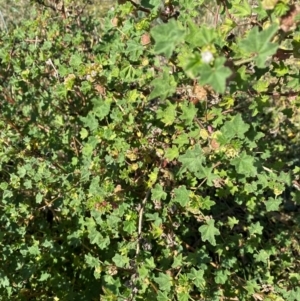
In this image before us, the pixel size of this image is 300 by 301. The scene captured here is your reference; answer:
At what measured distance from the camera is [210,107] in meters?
2.61

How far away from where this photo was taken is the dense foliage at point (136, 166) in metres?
2.31

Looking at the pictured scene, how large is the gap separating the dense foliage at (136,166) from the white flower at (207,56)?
268 mm

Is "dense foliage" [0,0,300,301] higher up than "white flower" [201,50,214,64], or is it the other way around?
"dense foliage" [0,0,300,301]

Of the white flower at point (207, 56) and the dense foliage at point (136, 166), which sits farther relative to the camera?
the dense foliage at point (136, 166)

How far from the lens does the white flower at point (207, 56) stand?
4.61ft

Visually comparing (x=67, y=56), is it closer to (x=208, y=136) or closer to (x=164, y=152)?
(x=164, y=152)

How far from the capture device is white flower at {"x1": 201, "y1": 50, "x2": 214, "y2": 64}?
1405 mm

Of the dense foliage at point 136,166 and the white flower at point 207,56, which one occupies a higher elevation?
the dense foliage at point 136,166

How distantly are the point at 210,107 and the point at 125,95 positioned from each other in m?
0.51

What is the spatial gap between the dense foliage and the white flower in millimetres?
268

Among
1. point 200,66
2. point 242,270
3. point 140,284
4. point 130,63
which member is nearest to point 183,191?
point 140,284

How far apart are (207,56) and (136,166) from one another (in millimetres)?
1372

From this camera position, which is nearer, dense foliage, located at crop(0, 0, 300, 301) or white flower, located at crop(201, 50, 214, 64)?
white flower, located at crop(201, 50, 214, 64)

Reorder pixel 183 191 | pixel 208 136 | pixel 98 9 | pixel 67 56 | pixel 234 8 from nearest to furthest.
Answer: pixel 234 8
pixel 208 136
pixel 183 191
pixel 67 56
pixel 98 9
